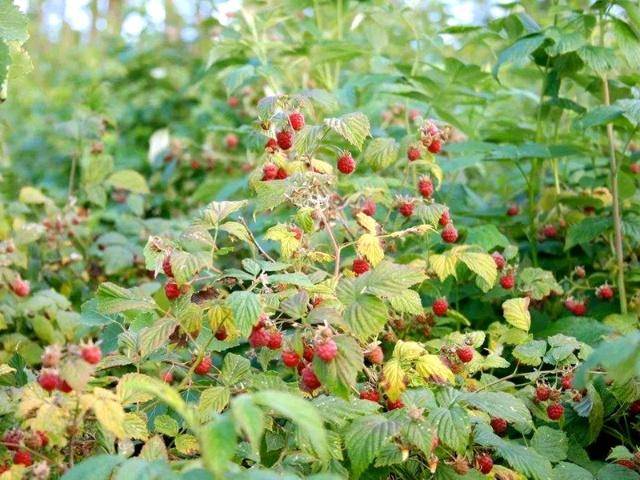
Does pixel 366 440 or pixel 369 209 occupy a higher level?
pixel 369 209

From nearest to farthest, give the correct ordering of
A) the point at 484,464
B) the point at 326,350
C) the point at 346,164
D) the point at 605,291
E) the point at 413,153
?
the point at 326,350 → the point at 484,464 → the point at 346,164 → the point at 413,153 → the point at 605,291

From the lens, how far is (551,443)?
1.90m

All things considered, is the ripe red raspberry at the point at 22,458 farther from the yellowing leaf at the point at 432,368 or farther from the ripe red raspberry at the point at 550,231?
the ripe red raspberry at the point at 550,231

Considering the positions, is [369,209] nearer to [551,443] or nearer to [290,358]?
[290,358]

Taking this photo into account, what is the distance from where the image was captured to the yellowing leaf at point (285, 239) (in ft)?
6.24

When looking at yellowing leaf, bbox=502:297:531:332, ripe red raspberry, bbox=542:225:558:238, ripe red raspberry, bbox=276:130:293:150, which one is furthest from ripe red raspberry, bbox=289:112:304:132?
ripe red raspberry, bbox=542:225:558:238

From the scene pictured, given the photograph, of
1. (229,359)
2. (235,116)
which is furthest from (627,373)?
(235,116)

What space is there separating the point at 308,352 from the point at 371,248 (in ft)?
1.07

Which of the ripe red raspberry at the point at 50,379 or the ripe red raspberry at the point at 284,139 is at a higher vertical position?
the ripe red raspberry at the point at 284,139

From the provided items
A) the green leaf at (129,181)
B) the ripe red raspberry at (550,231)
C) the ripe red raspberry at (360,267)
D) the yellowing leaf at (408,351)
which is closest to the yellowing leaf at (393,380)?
the yellowing leaf at (408,351)

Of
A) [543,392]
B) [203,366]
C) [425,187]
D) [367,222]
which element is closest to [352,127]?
[367,222]

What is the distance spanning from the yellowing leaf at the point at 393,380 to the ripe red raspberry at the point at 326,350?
25 centimetres

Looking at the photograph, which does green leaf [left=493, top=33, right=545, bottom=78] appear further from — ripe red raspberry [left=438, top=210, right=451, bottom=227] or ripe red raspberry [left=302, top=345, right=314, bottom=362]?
ripe red raspberry [left=302, top=345, right=314, bottom=362]

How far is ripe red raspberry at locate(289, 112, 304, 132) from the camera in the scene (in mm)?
1974
